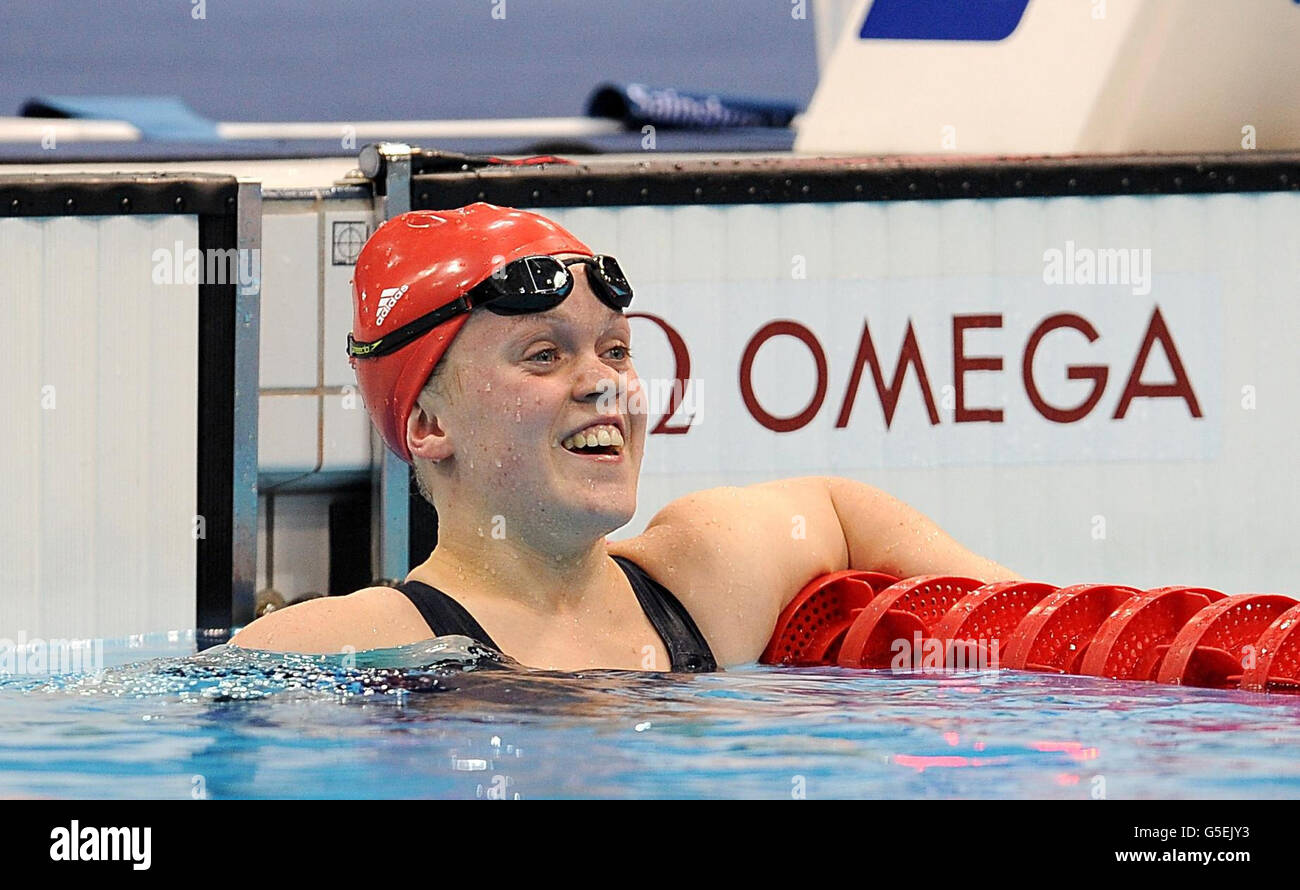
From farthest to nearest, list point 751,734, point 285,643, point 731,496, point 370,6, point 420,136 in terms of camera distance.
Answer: point 370,6, point 420,136, point 731,496, point 285,643, point 751,734

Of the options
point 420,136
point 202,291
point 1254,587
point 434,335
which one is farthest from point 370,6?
point 434,335

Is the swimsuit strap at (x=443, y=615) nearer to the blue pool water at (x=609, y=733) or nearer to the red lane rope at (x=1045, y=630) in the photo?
the blue pool water at (x=609, y=733)

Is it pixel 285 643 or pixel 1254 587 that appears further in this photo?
pixel 1254 587

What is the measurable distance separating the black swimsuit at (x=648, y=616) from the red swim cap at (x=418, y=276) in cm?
26

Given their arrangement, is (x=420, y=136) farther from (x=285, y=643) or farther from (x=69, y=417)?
(x=285, y=643)

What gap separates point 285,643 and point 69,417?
7.13 feet

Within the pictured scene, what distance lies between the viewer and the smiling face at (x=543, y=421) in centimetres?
Answer: 252

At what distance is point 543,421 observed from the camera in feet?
8.22

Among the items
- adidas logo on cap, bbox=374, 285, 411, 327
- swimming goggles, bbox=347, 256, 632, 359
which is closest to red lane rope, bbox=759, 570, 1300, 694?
swimming goggles, bbox=347, 256, 632, 359

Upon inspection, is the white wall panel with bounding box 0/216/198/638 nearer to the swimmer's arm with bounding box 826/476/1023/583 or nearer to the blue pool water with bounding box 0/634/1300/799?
the blue pool water with bounding box 0/634/1300/799

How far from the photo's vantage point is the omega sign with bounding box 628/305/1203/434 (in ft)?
14.6

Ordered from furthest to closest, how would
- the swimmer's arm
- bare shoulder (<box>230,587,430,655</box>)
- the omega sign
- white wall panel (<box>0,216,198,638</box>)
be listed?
1. the omega sign
2. white wall panel (<box>0,216,198,638</box>)
3. the swimmer's arm
4. bare shoulder (<box>230,587,430,655</box>)

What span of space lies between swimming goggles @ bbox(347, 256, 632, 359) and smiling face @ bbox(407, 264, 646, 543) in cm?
1

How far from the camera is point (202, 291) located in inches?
173
